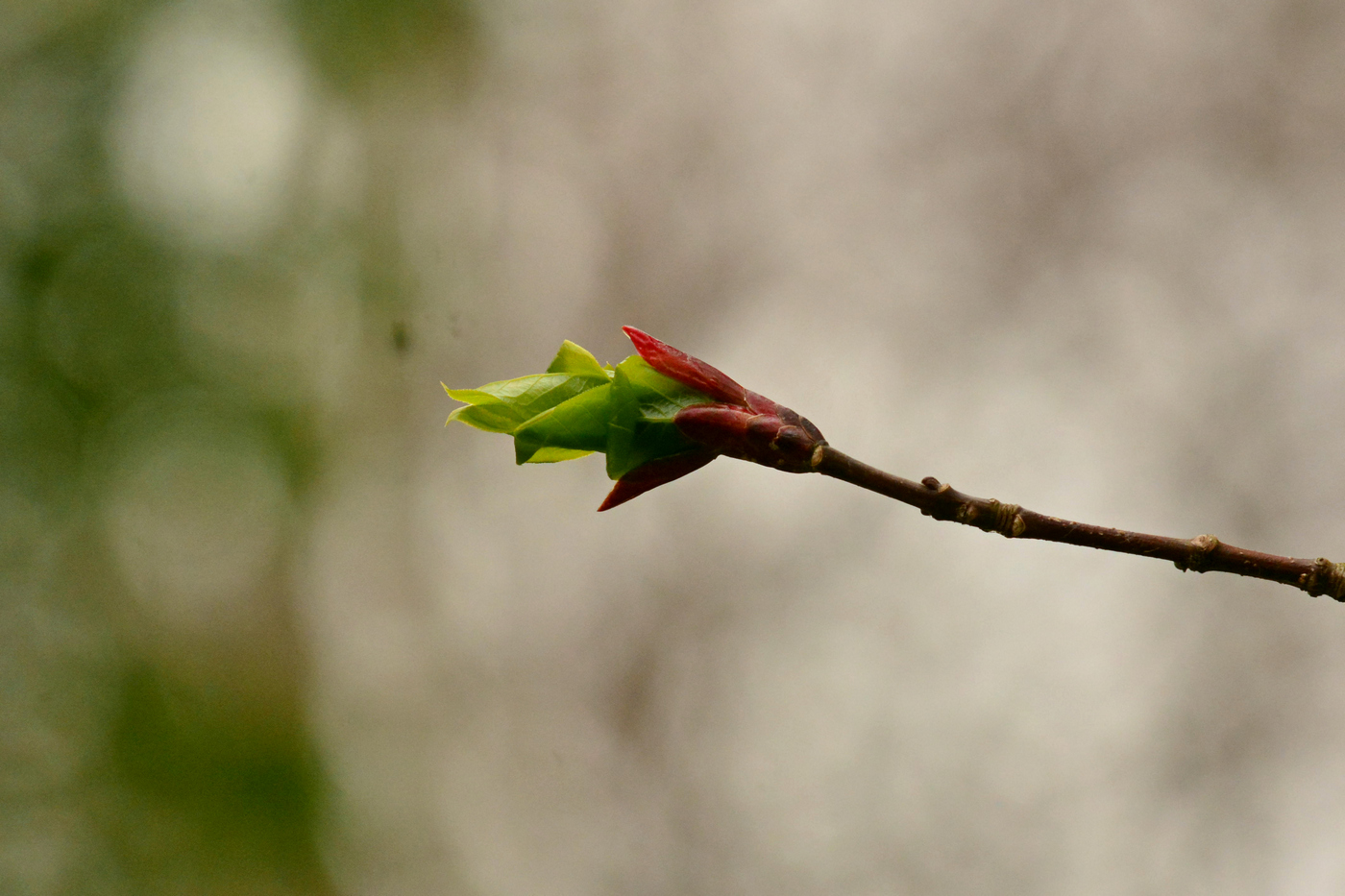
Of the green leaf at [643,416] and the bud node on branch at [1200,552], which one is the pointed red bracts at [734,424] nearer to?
the green leaf at [643,416]

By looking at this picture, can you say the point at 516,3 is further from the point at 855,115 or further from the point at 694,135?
the point at 855,115

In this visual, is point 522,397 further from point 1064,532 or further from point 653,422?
point 1064,532

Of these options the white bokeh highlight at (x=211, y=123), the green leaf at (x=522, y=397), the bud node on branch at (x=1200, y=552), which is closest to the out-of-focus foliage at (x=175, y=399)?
the white bokeh highlight at (x=211, y=123)

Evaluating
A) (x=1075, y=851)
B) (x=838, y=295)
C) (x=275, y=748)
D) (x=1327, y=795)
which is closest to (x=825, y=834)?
(x=1075, y=851)

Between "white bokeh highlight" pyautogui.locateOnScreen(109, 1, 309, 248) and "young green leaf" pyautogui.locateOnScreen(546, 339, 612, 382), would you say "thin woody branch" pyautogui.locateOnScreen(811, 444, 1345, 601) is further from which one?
"white bokeh highlight" pyautogui.locateOnScreen(109, 1, 309, 248)

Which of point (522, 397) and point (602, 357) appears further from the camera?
point (602, 357)

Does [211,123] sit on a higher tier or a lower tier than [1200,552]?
higher

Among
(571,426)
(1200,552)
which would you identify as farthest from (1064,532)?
(571,426)
